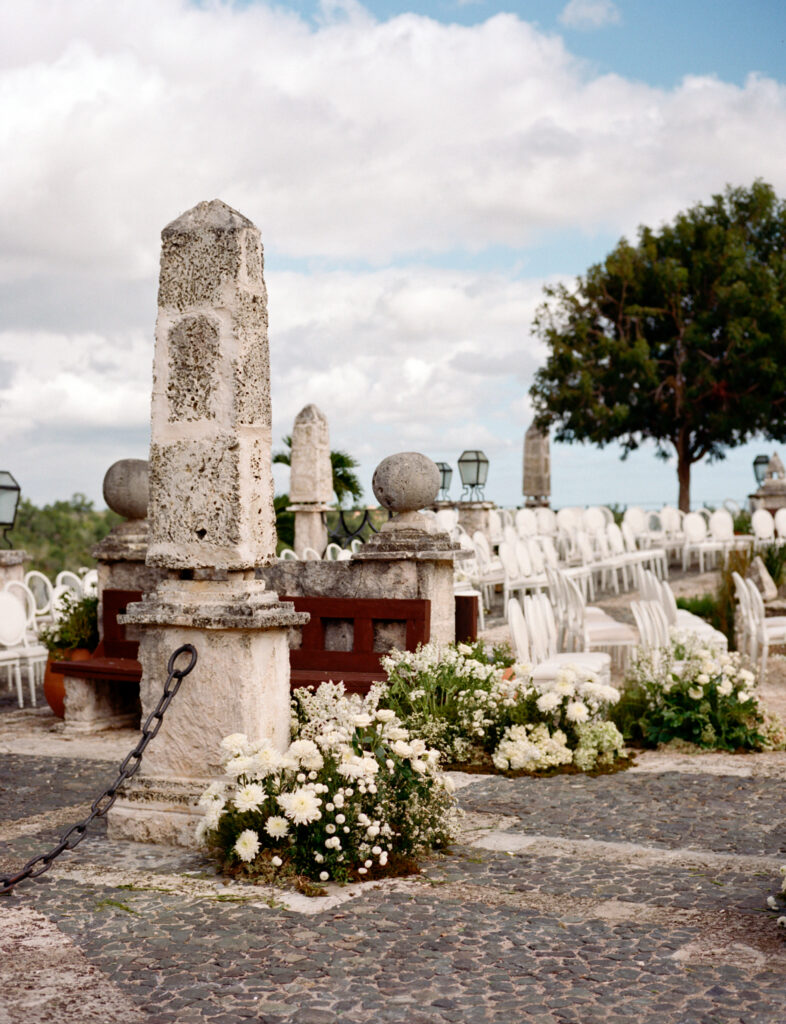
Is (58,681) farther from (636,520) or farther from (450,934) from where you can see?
(636,520)

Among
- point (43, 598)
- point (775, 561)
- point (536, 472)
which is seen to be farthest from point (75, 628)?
point (536, 472)

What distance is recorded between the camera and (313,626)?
7.88 meters

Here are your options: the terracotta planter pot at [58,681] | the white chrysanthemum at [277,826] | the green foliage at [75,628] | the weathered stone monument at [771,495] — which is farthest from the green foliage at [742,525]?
the white chrysanthemum at [277,826]

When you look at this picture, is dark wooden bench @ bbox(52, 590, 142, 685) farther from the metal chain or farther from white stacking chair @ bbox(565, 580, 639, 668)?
white stacking chair @ bbox(565, 580, 639, 668)

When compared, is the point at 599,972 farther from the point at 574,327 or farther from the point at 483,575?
the point at 574,327

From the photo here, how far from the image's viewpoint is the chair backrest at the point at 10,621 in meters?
9.91

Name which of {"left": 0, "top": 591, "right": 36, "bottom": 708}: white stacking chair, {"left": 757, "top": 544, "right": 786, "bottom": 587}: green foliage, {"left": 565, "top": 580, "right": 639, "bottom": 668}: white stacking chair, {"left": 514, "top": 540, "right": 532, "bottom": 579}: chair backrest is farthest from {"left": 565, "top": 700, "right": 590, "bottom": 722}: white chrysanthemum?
{"left": 757, "top": 544, "right": 786, "bottom": 587}: green foliage

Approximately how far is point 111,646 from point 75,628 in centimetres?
39

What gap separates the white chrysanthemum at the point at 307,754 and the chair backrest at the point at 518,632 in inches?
134

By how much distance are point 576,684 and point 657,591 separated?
351 centimetres

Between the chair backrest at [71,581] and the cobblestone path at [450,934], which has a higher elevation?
the chair backrest at [71,581]

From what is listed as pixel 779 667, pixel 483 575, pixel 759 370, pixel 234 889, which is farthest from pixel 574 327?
pixel 234 889

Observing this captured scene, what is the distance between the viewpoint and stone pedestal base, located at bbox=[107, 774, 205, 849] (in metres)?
5.00

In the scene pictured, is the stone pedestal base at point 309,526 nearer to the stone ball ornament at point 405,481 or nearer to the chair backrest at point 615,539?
the chair backrest at point 615,539
